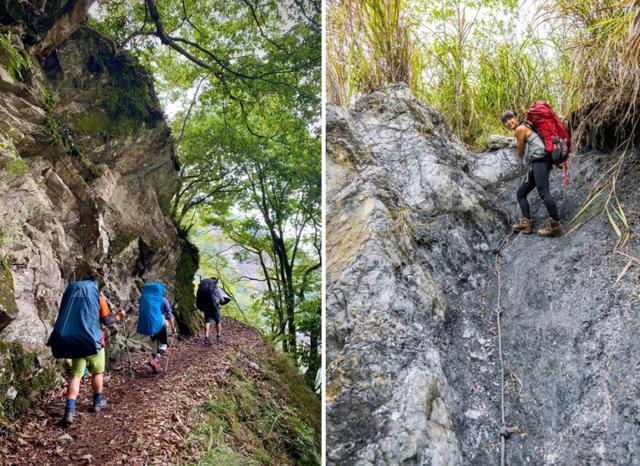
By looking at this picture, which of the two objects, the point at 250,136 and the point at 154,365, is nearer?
the point at 154,365

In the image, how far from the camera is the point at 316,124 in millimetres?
3178

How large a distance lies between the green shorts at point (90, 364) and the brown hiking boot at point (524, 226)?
115 inches

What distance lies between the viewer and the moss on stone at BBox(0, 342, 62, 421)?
1.59m

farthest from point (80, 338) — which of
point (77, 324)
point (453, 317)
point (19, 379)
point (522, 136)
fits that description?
point (522, 136)

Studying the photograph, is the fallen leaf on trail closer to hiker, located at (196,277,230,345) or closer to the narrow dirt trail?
the narrow dirt trail

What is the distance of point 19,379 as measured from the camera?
1647 mm

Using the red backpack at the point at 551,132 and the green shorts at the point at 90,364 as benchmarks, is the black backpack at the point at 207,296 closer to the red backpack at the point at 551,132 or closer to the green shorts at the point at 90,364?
the green shorts at the point at 90,364

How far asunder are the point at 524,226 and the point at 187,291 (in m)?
2.57

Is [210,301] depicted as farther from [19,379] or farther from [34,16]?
[34,16]

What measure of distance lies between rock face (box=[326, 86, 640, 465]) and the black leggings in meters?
0.21

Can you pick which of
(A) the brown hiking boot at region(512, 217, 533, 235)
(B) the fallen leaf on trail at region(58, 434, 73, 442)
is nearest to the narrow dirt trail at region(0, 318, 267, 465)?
(B) the fallen leaf on trail at region(58, 434, 73, 442)

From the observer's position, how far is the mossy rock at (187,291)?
286 centimetres

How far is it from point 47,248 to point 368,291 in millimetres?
1662

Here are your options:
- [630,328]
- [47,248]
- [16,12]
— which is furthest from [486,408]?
[16,12]
